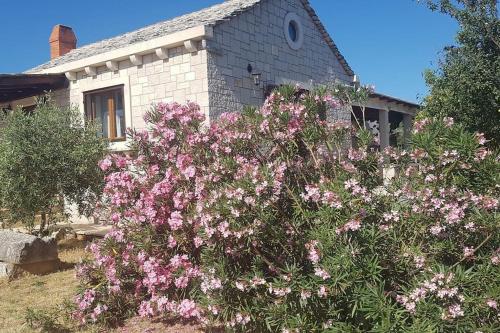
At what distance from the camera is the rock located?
256 inches

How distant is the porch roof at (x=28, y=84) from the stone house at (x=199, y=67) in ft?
0.08

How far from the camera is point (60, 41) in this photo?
648 inches

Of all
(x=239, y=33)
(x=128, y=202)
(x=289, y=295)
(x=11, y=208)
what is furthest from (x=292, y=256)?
(x=239, y=33)

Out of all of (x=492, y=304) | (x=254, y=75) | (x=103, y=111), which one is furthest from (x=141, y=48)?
(x=492, y=304)

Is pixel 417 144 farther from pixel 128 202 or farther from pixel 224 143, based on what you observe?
pixel 128 202

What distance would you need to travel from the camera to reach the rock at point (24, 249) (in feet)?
21.4

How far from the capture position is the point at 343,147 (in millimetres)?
3785

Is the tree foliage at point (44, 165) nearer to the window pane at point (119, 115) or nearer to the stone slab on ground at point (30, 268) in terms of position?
the stone slab on ground at point (30, 268)

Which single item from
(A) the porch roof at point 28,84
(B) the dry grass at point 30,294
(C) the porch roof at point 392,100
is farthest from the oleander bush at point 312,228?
(C) the porch roof at point 392,100

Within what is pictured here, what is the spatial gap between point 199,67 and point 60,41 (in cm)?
917

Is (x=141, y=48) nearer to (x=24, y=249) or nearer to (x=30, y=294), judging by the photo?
(x=24, y=249)

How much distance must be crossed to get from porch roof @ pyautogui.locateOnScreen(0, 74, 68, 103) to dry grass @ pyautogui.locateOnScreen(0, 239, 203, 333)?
5.02 m

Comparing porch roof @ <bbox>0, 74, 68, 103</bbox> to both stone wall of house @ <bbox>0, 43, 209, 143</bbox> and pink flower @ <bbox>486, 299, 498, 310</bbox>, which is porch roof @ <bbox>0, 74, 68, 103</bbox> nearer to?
stone wall of house @ <bbox>0, 43, 209, 143</bbox>

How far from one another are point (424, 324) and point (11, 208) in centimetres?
738
